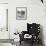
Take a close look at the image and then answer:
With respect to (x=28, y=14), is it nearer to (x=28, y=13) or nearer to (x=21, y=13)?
(x=28, y=13)

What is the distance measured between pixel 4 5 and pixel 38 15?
1.03 meters

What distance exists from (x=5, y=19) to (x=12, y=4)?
1.60ft

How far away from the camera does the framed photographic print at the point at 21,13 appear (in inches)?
125

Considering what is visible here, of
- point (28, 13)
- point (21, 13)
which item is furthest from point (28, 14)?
point (21, 13)

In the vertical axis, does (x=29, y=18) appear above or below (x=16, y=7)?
below

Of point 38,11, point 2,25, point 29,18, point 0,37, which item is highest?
point 38,11

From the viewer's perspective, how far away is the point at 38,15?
3113 millimetres

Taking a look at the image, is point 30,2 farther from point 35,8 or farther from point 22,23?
point 22,23

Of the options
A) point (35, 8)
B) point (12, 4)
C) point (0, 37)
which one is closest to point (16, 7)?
point (12, 4)

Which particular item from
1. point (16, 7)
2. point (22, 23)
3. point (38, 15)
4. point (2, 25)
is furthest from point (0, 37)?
point (38, 15)

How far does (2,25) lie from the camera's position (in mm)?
3123

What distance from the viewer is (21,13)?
10.5 ft

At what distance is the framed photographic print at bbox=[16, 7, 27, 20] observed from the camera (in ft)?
10.4

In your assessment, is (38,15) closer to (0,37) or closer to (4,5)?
(4,5)
